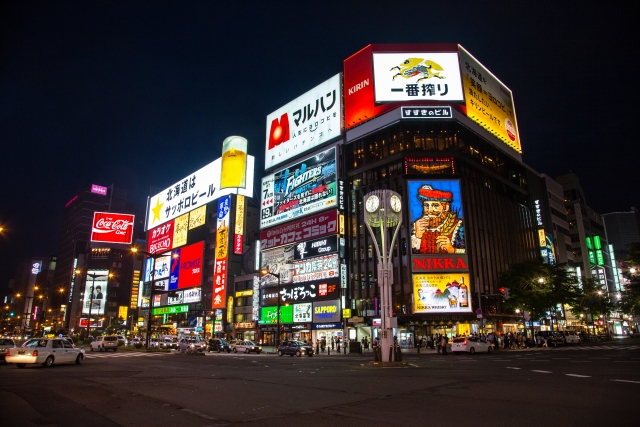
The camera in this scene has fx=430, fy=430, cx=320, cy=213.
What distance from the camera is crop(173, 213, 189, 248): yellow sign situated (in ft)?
309

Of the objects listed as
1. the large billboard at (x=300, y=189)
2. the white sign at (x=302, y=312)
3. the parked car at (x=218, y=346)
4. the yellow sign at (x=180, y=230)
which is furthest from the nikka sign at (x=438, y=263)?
the yellow sign at (x=180, y=230)

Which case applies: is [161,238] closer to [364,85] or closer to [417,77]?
[364,85]

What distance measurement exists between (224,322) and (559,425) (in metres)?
76.1

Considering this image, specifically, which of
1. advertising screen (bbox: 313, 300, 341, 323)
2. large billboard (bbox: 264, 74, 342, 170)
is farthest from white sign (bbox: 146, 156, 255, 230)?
advertising screen (bbox: 313, 300, 341, 323)

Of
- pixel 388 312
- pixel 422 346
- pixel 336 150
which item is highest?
pixel 336 150

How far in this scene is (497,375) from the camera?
50.6 ft

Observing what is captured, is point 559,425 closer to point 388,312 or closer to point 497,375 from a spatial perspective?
point 497,375

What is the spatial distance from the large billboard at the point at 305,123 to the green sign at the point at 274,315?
82.8 feet

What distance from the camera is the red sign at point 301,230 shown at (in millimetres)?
63309

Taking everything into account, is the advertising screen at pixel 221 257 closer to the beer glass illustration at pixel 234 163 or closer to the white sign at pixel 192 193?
the beer glass illustration at pixel 234 163

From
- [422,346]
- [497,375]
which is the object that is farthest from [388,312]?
[422,346]

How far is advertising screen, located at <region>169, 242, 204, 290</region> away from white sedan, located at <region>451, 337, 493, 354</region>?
203ft

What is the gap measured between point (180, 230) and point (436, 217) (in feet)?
200

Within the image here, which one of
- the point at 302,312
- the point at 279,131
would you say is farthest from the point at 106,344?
the point at 279,131
